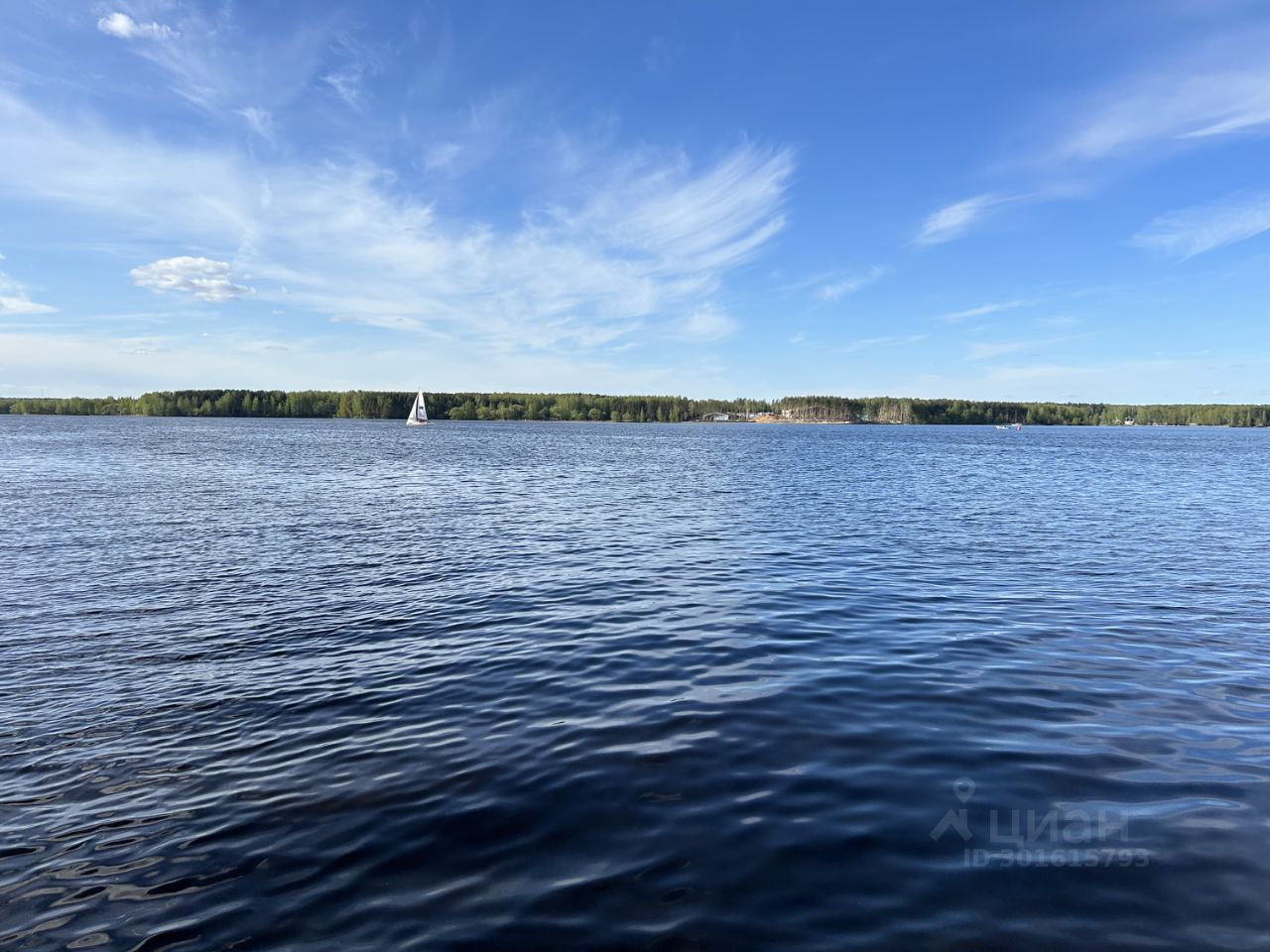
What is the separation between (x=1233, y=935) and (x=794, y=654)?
9.34 meters

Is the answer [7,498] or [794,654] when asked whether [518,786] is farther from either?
[7,498]

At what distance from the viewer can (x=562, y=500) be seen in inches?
1857

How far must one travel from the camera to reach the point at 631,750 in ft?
36.7

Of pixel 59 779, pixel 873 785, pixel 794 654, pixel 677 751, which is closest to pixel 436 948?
pixel 677 751

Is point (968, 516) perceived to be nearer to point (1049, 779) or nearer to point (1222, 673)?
point (1222, 673)

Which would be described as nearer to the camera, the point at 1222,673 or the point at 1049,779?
the point at 1049,779

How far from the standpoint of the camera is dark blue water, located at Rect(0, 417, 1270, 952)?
744cm

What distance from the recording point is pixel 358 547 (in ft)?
97.4

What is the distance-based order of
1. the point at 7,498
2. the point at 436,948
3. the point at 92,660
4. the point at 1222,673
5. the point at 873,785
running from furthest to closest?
the point at 7,498, the point at 92,660, the point at 1222,673, the point at 873,785, the point at 436,948

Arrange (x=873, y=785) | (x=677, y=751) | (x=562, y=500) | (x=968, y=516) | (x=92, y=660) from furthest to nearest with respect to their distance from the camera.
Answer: (x=562, y=500), (x=968, y=516), (x=92, y=660), (x=677, y=751), (x=873, y=785)

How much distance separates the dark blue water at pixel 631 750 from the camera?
744cm

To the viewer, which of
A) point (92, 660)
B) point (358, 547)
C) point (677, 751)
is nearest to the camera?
point (677, 751)

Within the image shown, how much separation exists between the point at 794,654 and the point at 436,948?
10.8 meters

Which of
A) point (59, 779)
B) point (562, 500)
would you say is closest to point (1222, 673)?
point (59, 779)
